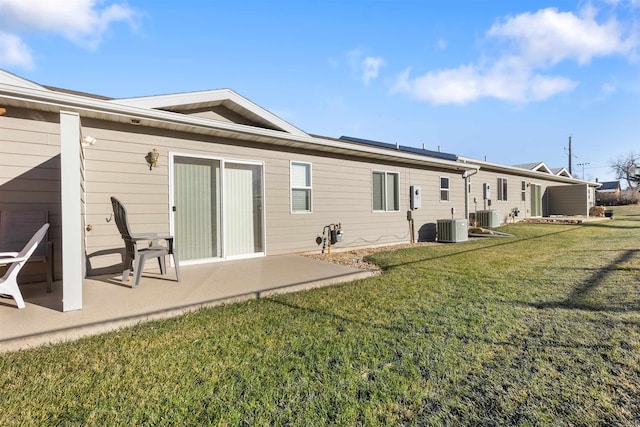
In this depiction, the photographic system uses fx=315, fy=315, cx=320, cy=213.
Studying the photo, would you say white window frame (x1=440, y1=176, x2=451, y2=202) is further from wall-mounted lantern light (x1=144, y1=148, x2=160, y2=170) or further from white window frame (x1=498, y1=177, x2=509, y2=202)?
wall-mounted lantern light (x1=144, y1=148, x2=160, y2=170)

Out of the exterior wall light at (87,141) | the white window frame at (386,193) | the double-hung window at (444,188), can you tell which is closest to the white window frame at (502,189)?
the double-hung window at (444,188)

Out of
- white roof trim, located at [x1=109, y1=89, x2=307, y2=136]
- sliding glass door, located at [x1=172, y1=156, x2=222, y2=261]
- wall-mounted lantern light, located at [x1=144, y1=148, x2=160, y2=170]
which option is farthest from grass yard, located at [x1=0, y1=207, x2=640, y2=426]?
white roof trim, located at [x1=109, y1=89, x2=307, y2=136]

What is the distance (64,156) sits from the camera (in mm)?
3068

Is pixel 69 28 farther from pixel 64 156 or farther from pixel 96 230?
pixel 64 156

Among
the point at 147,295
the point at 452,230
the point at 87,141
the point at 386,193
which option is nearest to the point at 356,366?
the point at 147,295

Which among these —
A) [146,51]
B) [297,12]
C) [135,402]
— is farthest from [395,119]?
[135,402]

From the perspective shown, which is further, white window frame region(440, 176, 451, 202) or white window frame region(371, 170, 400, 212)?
white window frame region(440, 176, 451, 202)

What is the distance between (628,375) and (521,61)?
1420cm

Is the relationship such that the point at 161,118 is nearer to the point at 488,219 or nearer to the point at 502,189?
the point at 488,219

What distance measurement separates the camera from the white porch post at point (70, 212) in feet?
10.1

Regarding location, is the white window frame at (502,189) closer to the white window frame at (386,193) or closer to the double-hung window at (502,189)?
the double-hung window at (502,189)

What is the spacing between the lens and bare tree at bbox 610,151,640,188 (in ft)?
140

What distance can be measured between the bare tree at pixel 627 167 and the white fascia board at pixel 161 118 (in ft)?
174

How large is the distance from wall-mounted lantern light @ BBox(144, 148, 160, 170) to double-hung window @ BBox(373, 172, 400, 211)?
5434mm
